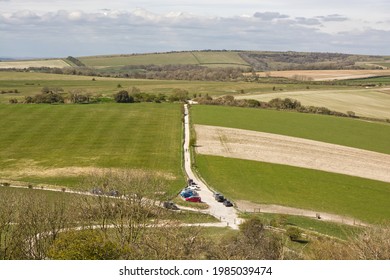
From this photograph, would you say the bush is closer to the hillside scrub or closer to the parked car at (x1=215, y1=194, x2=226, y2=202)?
the parked car at (x1=215, y1=194, x2=226, y2=202)

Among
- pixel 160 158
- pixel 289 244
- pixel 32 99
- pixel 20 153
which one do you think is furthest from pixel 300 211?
pixel 32 99

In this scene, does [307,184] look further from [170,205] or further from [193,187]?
[170,205]

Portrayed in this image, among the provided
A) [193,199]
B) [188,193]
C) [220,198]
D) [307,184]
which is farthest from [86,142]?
[307,184]

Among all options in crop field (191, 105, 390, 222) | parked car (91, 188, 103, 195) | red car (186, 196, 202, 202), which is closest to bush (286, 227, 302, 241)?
crop field (191, 105, 390, 222)

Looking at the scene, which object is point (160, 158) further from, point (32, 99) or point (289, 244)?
point (32, 99)

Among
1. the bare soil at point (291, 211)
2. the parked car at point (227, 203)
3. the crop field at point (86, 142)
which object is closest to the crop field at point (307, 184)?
the bare soil at point (291, 211)

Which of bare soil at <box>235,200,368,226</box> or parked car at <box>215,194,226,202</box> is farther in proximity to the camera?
parked car at <box>215,194,226,202</box>

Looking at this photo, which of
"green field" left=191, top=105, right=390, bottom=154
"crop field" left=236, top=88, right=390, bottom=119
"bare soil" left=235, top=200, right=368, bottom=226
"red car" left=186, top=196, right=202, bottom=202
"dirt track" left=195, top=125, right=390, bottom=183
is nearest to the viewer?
"bare soil" left=235, top=200, right=368, bottom=226

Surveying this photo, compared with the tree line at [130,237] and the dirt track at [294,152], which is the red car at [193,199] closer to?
the tree line at [130,237]
